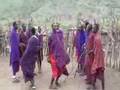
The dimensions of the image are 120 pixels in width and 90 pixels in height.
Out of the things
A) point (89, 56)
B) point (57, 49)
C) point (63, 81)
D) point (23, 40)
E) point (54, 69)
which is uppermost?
point (23, 40)

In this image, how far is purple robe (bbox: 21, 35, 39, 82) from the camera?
8.96 meters

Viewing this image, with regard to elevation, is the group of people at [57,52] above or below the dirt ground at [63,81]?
above

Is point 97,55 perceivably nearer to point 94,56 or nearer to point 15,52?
point 94,56

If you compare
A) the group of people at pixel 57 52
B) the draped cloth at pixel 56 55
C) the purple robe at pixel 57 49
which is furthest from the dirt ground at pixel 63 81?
the purple robe at pixel 57 49

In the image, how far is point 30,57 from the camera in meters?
9.12

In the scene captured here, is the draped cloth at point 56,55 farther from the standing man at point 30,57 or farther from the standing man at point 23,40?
the standing man at point 23,40

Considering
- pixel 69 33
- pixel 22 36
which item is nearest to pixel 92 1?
pixel 69 33

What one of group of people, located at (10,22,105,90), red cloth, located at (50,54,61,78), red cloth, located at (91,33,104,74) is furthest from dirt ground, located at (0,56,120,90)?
red cloth, located at (91,33,104,74)

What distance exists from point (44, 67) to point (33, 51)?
3154mm

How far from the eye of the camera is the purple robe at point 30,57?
8.96m

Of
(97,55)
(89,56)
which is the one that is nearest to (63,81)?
(89,56)

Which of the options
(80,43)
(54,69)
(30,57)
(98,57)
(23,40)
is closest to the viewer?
(98,57)

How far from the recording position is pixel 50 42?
9523 millimetres

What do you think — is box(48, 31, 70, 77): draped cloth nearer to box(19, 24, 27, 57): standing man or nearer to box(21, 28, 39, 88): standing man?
box(21, 28, 39, 88): standing man
